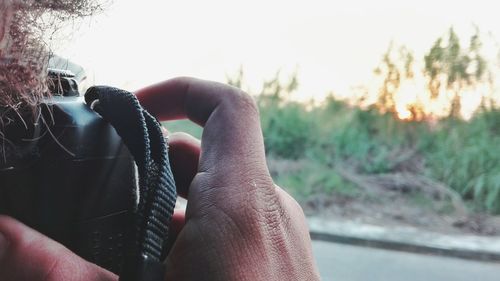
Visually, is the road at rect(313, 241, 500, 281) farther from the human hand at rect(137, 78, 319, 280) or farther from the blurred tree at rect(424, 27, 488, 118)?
the human hand at rect(137, 78, 319, 280)

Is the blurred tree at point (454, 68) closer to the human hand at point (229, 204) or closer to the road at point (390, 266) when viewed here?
the road at point (390, 266)

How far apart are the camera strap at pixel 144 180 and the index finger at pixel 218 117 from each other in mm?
44

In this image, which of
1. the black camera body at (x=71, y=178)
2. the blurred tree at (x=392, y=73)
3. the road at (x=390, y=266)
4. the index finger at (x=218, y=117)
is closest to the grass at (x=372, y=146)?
the blurred tree at (x=392, y=73)

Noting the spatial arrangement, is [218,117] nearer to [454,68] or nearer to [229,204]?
[229,204]

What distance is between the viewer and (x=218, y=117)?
417 mm

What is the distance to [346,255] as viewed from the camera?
142 centimetres

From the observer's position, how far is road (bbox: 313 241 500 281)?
1.29m

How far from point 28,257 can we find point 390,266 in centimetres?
119

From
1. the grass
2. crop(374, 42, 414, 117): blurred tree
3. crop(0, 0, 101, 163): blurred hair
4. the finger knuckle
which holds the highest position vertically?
crop(0, 0, 101, 163): blurred hair

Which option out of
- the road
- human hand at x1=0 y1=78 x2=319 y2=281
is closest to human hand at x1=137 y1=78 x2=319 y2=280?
human hand at x1=0 y1=78 x2=319 y2=281

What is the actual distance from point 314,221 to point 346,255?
0.59 feet

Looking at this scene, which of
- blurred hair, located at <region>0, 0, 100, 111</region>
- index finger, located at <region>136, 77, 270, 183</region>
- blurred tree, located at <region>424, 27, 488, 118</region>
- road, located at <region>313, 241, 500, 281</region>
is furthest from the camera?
blurred tree, located at <region>424, 27, 488, 118</region>

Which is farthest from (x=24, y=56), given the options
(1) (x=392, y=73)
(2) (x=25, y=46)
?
(1) (x=392, y=73)

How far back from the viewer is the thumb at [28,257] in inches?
11.5
